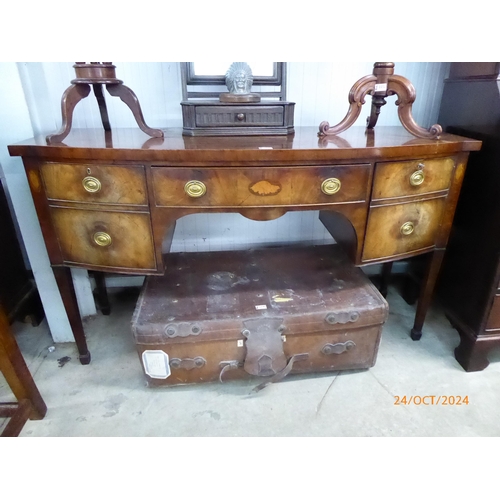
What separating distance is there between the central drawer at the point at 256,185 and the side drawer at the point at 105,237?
0.13 m

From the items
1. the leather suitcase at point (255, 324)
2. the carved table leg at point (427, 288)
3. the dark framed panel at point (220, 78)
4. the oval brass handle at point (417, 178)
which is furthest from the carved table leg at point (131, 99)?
the carved table leg at point (427, 288)

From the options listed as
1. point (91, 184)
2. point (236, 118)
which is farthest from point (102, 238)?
point (236, 118)

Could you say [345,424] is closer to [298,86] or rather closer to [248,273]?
[248,273]

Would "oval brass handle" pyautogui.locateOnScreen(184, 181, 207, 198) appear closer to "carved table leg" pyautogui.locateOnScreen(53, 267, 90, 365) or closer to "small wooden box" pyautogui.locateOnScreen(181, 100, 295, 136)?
"small wooden box" pyautogui.locateOnScreen(181, 100, 295, 136)

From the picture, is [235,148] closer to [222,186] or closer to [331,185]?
[222,186]

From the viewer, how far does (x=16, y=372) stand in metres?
1.15

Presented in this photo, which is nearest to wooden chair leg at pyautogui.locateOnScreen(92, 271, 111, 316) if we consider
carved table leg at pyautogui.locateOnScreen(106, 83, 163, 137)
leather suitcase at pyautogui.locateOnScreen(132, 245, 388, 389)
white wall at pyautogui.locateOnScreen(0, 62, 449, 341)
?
white wall at pyautogui.locateOnScreen(0, 62, 449, 341)

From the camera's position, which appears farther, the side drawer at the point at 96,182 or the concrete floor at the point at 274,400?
the concrete floor at the point at 274,400

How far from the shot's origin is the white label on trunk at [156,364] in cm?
123

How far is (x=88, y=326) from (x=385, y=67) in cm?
159

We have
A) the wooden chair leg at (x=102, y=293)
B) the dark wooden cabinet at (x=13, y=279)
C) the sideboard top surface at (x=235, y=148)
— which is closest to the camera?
the sideboard top surface at (x=235, y=148)

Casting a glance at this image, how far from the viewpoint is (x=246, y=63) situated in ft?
4.33

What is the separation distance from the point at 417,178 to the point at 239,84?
2.26 feet

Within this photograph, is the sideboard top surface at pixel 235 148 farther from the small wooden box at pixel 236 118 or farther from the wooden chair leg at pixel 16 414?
the wooden chair leg at pixel 16 414
